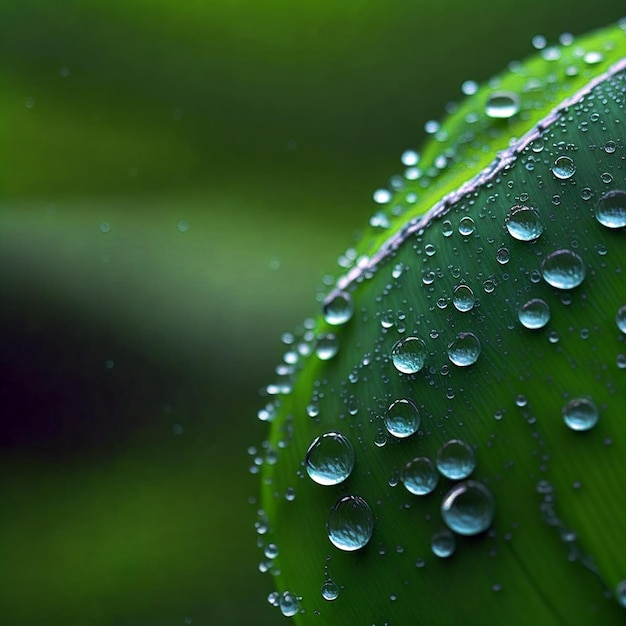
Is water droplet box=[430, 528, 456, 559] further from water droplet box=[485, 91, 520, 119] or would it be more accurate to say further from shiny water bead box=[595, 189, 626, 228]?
water droplet box=[485, 91, 520, 119]

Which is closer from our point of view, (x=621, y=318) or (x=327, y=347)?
(x=621, y=318)

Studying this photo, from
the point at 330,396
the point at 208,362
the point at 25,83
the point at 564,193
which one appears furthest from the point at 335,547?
the point at 25,83

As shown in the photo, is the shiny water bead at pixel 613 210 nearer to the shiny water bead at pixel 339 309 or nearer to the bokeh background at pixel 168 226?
the shiny water bead at pixel 339 309

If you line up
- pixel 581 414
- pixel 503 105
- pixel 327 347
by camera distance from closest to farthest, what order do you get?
pixel 581 414, pixel 327 347, pixel 503 105


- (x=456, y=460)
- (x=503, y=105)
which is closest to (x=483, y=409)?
(x=456, y=460)

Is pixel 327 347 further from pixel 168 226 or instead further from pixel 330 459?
pixel 168 226

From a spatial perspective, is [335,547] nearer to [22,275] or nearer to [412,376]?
[412,376]

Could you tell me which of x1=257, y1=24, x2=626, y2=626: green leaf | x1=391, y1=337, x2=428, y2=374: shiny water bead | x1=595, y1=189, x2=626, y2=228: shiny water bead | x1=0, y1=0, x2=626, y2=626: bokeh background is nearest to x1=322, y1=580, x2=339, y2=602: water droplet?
x1=257, y1=24, x2=626, y2=626: green leaf
